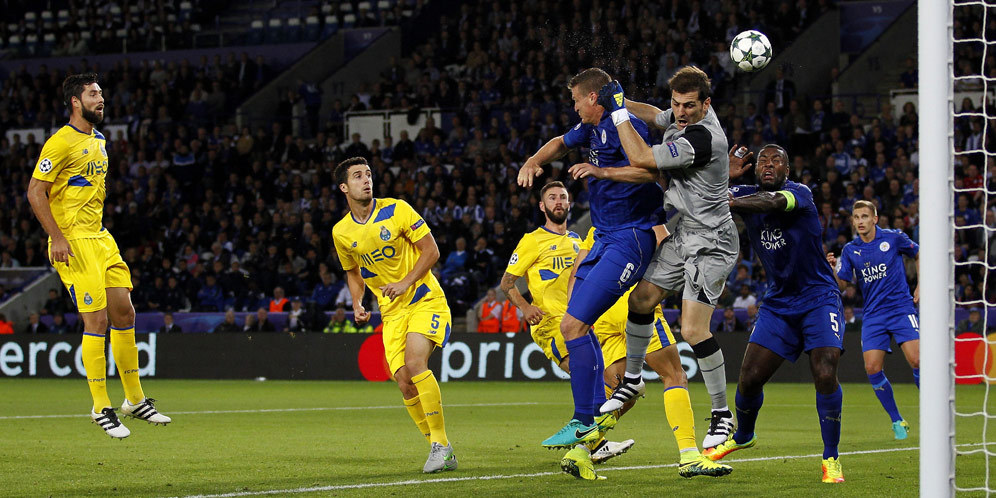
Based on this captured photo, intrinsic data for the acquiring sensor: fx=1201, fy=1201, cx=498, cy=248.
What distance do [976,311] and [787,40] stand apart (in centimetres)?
812

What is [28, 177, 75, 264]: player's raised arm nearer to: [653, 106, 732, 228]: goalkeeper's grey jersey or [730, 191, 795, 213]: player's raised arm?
[653, 106, 732, 228]: goalkeeper's grey jersey

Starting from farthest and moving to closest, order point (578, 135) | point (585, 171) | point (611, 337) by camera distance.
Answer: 1. point (611, 337)
2. point (578, 135)
3. point (585, 171)

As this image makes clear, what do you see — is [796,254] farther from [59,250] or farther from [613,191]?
[59,250]

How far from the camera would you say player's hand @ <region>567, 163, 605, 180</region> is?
272 inches

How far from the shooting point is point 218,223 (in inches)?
1014

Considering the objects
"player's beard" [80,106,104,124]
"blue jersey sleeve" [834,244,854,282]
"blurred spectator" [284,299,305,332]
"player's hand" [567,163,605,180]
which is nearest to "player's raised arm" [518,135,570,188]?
"player's hand" [567,163,605,180]

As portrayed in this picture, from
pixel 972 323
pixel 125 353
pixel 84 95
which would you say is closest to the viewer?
pixel 84 95

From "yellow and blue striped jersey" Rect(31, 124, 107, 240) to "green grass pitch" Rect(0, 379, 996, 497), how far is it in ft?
5.61

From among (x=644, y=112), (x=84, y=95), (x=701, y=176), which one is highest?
(x=84, y=95)

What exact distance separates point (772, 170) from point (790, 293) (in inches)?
31.0

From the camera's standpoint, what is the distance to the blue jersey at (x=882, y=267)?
34.3 ft

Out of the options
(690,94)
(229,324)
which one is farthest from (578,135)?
(229,324)

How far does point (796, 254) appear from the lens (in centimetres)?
755

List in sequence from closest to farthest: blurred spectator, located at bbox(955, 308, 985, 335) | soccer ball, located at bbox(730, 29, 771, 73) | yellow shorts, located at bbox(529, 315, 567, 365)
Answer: soccer ball, located at bbox(730, 29, 771, 73)
yellow shorts, located at bbox(529, 315, 567, 365)
blurred spectator, located at bbox(955, 308, 985, 335)
